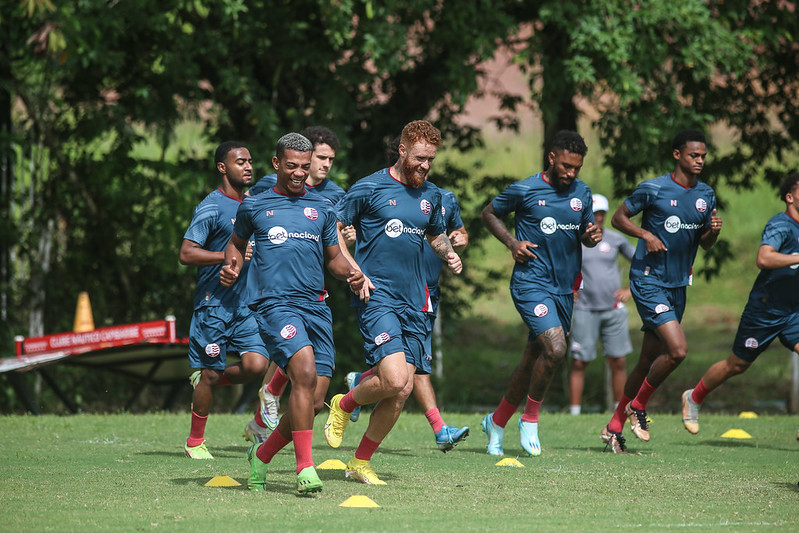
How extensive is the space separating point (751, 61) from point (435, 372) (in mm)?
6903

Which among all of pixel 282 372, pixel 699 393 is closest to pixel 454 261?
pixel 282 372

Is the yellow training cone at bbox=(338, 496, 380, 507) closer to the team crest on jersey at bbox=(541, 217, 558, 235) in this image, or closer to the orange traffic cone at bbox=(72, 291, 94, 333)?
the team crest on jersey at bbox=(541, 217, 558, 235)

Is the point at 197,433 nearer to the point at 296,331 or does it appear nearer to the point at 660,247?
the point at 296,331

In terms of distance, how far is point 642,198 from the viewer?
370 inches

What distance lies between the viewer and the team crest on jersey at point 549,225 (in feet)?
29.3

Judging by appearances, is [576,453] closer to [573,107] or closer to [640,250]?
[640,250]

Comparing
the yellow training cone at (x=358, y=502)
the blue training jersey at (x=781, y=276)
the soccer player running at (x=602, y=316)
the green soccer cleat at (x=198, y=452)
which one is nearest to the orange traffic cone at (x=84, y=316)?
the soccer player running at (x=602, y=316)

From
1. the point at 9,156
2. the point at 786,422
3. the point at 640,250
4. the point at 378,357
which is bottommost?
the point at 786,422

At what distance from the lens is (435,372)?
56.7ft

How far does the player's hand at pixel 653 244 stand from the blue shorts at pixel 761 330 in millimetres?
1080

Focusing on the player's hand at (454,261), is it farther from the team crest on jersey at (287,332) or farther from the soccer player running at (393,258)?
the team crest on jersey at (287,332)

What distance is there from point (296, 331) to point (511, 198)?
126 inches

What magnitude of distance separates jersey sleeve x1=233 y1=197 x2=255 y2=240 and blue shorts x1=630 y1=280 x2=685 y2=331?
383 centimetres

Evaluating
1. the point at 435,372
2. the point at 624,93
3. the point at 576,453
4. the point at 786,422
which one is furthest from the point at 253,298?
the point at 435,372
